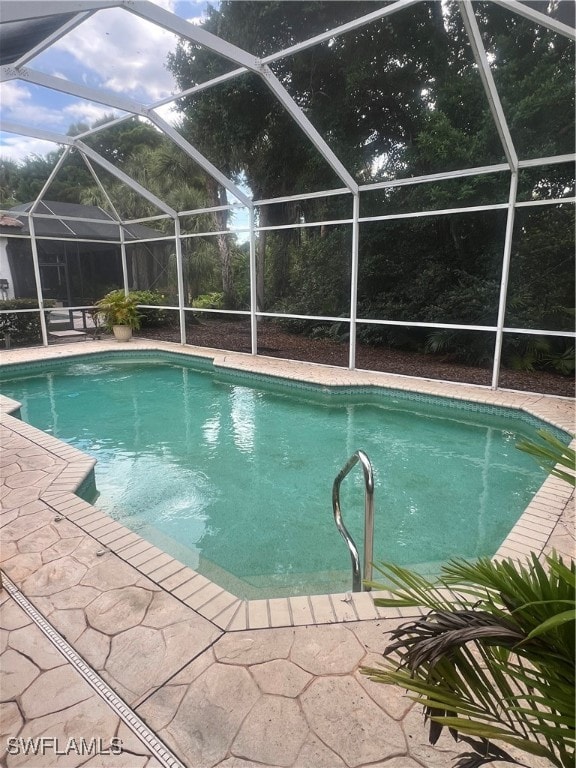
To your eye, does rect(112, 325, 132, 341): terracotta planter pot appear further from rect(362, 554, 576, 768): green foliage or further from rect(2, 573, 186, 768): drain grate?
rect(362, 554, 576, 768): green foliage

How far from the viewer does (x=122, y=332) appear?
10586mm

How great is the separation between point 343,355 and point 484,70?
5.67 meters

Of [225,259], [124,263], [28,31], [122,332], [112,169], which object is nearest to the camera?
[28,31]

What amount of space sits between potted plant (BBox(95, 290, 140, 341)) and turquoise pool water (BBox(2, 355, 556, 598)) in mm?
3117

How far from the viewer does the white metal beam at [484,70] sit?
4.09m

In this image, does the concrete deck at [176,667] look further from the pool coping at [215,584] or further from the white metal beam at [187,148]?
the white metal beam at [187,148]

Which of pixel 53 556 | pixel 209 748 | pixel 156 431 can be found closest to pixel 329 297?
pixel 156 431

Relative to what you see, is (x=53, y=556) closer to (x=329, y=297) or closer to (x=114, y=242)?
(x=329, y=297)

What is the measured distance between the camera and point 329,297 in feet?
35.2

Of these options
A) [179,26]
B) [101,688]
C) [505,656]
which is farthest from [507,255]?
[101,688]

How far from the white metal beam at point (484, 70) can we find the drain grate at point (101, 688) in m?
5.57

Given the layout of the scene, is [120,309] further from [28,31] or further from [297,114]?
[28,31]

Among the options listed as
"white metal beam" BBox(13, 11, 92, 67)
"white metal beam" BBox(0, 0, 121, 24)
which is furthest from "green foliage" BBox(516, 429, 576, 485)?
"white metal beam" BBox(13, 11, 92, 67)

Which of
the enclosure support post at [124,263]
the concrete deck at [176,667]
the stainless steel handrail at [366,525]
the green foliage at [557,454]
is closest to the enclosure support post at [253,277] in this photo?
the enclosure support post at [124,263]
